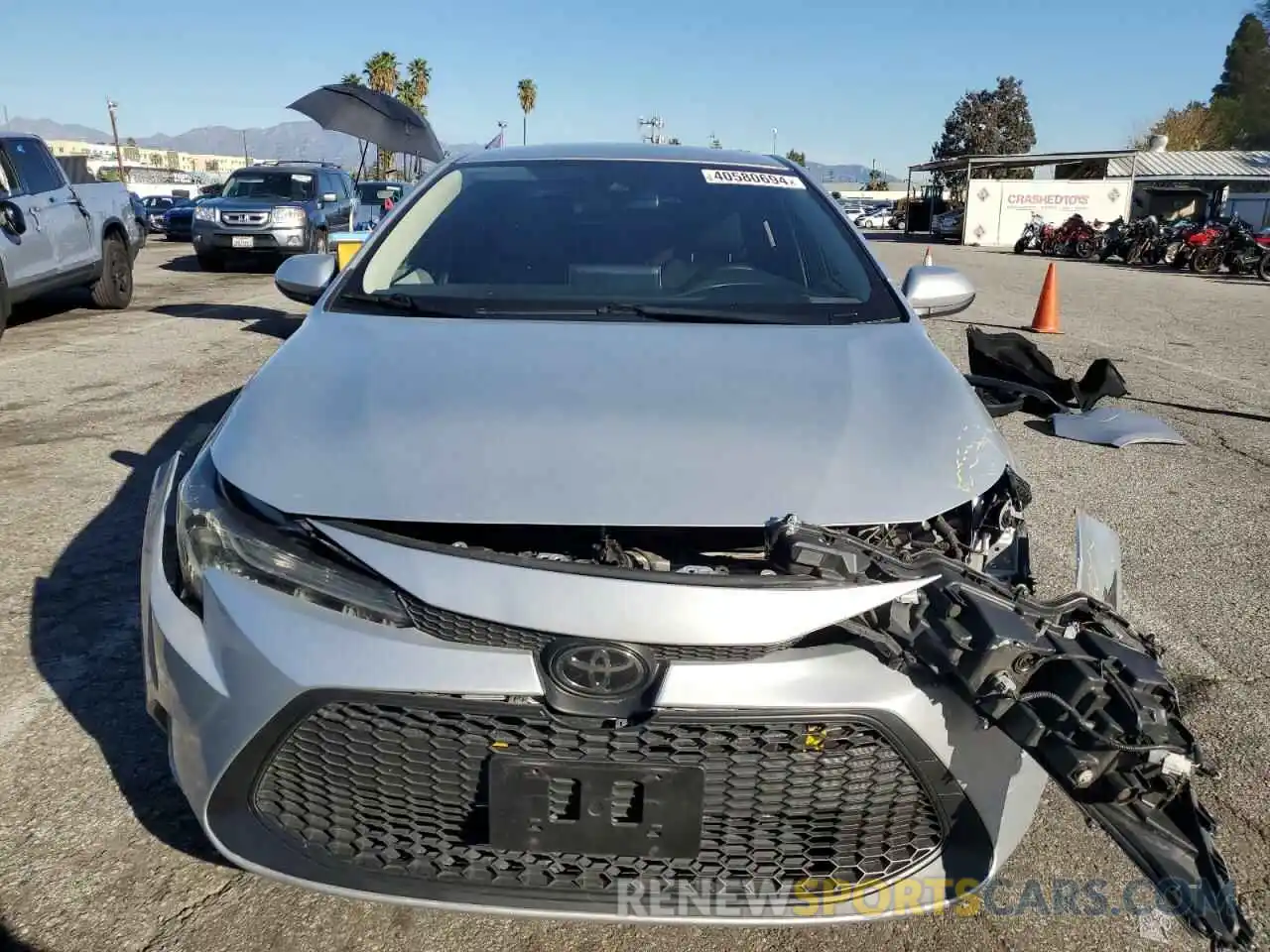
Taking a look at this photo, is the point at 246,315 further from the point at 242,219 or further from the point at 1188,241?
the point at 1188,241

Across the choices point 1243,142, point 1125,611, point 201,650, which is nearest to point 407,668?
point 201,650

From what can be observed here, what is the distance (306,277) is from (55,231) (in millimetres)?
7133

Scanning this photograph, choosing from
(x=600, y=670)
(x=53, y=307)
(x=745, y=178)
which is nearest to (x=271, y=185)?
(x=53, y=307)

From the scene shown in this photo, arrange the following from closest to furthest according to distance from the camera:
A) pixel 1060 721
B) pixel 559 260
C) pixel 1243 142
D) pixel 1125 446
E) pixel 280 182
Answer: pixel 1060 721
pixel 559 260
pixel 1125 446
pixel 280 182
pixel 1243 142

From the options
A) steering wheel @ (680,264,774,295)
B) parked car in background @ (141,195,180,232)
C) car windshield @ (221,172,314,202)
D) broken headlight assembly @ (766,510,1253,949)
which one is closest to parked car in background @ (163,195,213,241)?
parked car in background @ (141,195,180,232)

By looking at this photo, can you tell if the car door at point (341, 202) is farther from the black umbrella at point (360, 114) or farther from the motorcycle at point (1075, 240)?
the motorcycle at point (1075, 240)

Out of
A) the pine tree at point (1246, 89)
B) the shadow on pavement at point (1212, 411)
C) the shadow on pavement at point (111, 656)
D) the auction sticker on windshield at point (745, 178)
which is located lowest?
the shadow on pavement at point (1212, 411)

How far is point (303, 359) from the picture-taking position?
7.54 ft

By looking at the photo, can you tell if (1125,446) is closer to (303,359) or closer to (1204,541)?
(1204,541)

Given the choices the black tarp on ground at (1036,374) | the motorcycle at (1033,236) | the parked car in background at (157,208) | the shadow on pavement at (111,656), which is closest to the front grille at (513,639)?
the shadow on pavement at (111,656)

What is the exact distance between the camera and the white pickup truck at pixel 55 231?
27.0ft

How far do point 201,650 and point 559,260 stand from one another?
1611 millimetres

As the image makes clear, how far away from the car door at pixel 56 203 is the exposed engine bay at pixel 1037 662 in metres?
8.90

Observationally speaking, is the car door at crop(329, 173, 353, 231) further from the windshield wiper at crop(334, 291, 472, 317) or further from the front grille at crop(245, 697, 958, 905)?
the front grille at crop(245, 697, 958, 905)
